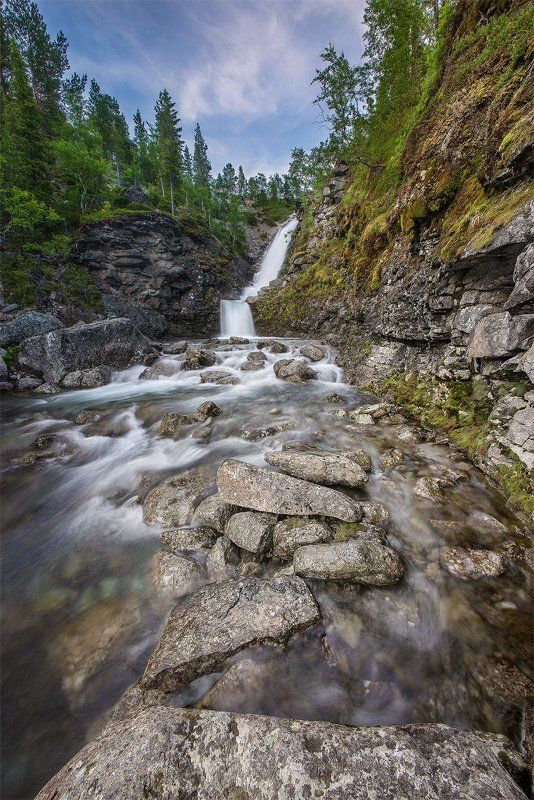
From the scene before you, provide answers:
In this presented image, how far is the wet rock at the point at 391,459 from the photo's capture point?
5.67m

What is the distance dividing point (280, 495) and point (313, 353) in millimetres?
11004

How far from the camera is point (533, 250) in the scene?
4.98m

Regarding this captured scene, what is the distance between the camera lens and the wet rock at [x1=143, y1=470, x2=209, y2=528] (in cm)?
482

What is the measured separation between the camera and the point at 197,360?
1498 cm

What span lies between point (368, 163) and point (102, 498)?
18259mm

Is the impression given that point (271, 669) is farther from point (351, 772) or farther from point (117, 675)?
point (117, 675)

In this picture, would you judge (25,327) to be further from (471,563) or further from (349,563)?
(471,563)

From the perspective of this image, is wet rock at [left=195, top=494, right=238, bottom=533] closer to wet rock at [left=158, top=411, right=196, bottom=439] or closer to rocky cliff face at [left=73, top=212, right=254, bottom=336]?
wet rock at [left=158, top=411, right=196, bottom=439]

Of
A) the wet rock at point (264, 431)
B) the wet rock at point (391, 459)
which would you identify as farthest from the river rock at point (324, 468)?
the wet rock at point (264, 431)

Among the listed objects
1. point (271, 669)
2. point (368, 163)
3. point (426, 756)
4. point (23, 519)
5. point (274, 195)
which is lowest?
point (23, 519)

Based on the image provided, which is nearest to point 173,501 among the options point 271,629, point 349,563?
point 271,629

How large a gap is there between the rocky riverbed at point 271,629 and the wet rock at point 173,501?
0.12ft

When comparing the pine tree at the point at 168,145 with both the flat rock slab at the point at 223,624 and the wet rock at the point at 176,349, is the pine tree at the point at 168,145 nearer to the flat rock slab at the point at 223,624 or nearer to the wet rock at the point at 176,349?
the wet rock at the point at 176,349

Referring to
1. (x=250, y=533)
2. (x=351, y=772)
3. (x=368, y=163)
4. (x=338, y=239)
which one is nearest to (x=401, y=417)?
(x=250, y=533)
